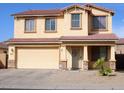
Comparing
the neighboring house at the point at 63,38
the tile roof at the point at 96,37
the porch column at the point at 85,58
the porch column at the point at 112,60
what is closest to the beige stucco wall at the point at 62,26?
the neighboring house at the point at 63,38

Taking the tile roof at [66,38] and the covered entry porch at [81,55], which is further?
the covered entry porch at [81,55]

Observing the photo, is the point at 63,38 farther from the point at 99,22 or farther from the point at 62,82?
the point at 62,82

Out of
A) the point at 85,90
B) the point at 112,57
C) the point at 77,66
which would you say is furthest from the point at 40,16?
the point at 85,90

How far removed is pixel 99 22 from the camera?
102ft

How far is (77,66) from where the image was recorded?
30.6 meters

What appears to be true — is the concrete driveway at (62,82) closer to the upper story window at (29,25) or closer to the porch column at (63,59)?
the porch column at (63,59)

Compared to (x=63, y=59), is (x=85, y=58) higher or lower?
higher

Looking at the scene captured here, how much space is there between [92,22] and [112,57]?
170 inches

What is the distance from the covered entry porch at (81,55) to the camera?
29359mm

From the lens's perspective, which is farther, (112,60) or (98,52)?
(98,52)

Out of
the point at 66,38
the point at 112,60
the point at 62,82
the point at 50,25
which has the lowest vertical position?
the point at 62,82

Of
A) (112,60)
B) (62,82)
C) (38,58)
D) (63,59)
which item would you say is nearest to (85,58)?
(63,59)

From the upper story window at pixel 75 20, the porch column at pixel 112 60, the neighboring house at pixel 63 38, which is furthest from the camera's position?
the upper story window at pixel 75 20

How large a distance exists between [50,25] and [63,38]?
3.18 metres
